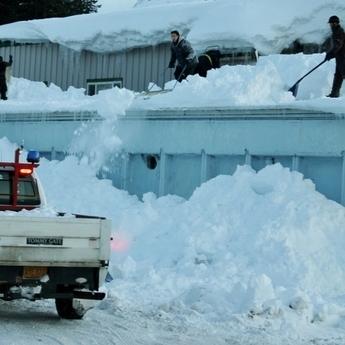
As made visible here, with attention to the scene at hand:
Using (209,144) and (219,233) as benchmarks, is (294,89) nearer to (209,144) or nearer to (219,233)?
(209,144)

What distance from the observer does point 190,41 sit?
18.8m

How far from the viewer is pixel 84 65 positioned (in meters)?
22.0

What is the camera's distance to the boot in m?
14.0

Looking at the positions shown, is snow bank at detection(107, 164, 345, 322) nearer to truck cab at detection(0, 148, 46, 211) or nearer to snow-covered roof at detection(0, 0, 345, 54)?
truck cab at detection(0, 148, 46, 211)

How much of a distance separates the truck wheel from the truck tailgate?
0.64 metres

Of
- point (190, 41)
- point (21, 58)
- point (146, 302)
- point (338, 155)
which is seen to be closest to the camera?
point (146, 302)

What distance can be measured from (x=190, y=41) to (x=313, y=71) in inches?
164

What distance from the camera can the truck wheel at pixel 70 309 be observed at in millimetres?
9641

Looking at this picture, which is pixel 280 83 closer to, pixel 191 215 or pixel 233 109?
pixel 233 109

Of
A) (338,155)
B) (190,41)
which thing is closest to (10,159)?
(190,41)

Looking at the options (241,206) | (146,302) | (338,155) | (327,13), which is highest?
(327,13)

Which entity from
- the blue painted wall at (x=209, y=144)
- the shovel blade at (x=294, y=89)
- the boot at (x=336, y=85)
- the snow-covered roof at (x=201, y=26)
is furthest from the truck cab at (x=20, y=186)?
the snow-covered roof at (x=201, y=26)

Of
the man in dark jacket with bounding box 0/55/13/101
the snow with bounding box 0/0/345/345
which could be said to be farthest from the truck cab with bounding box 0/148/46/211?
the man in dark jacket with bounding box 0/55/13/101

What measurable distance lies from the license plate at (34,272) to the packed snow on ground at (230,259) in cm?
65
